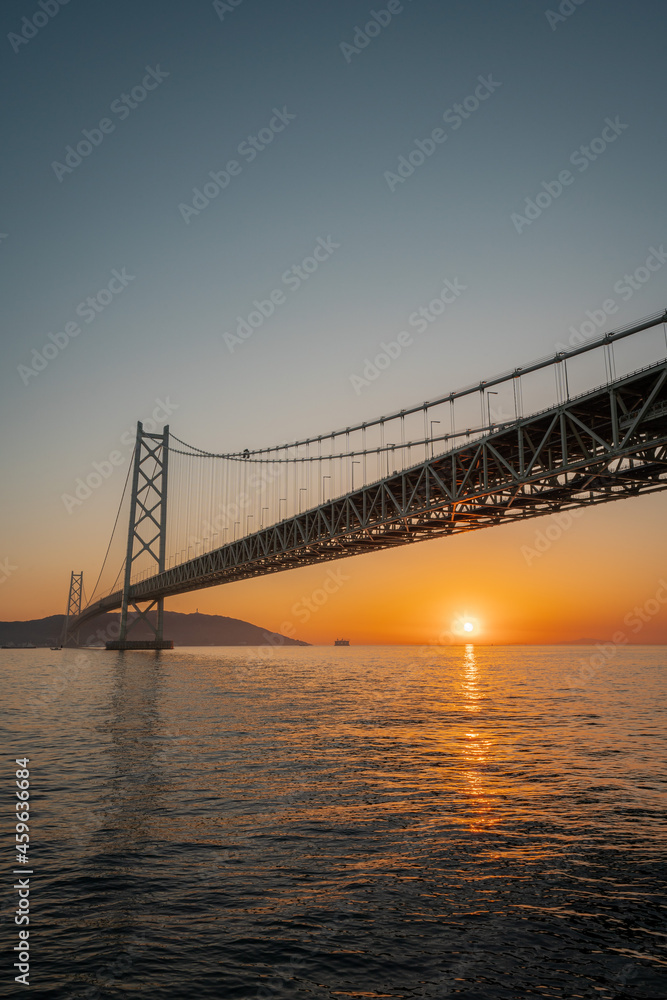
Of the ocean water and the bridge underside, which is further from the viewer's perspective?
the bridge underside

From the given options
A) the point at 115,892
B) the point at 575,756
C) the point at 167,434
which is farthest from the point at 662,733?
the point at 167,434

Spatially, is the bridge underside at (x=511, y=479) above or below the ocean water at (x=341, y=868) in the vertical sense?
above

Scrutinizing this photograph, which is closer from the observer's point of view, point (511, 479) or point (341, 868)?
point (341, 868)

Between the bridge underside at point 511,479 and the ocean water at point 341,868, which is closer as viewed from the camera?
the ocean water at point 341,868

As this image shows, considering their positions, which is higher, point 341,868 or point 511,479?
point 511,479
